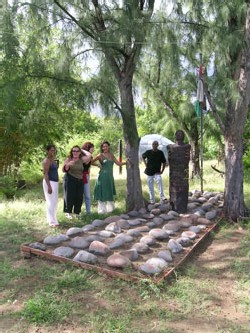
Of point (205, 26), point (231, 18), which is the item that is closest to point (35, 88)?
point (205, 26)

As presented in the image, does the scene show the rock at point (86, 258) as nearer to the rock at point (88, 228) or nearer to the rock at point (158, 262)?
the rock at point (158, 262)

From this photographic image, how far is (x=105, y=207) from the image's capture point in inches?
246

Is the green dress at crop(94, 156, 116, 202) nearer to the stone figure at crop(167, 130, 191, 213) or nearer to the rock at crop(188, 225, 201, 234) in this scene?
the stone figure at crop(167, 130, 191, 213)

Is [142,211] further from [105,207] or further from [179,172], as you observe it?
[179,172]

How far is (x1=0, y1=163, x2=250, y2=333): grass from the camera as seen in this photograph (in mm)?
2752

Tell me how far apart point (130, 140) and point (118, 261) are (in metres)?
2.81

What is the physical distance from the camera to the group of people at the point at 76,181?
520 cm

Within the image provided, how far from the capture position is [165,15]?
5.68 meters

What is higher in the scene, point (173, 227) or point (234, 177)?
point (234, 177)

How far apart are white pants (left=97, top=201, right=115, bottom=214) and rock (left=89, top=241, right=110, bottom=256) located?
2.03m

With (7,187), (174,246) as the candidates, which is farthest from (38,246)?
(7,187)

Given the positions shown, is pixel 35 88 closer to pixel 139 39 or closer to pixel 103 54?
pixel 103 54

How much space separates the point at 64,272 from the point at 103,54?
3.51 m

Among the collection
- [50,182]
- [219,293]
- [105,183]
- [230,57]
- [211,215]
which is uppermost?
[230,57]
